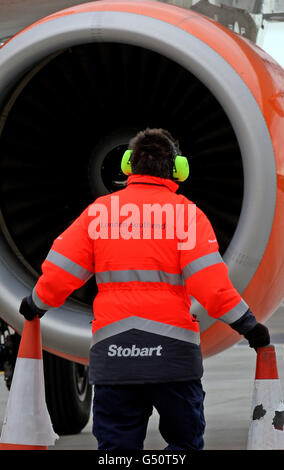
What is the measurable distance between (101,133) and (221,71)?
1083mm

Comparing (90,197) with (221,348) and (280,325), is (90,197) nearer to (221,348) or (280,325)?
(221,348)

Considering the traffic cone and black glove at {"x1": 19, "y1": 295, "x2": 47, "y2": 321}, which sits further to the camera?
black glove at {"x1": 19, "y1": 295, "x2": 47, "y2": 321}

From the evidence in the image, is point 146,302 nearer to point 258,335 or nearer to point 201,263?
point 201,263

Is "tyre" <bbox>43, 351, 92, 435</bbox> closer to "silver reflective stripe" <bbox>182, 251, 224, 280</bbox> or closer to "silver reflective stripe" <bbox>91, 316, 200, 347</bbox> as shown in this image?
"silver reflective stripe" <bbox>91, 316, 200, 347</bbox>

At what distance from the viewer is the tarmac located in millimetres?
5556

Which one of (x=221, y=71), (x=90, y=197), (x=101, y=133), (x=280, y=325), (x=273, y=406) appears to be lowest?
(x=280, y=325)

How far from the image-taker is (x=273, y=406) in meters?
3.39

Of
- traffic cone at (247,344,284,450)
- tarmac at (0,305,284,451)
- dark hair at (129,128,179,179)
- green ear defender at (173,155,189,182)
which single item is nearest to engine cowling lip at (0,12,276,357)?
green ear defender at (173,155,189,182)

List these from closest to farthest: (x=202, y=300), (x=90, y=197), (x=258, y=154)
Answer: (x=202, y=300), (x=258, y=154), (x=90, y=197)

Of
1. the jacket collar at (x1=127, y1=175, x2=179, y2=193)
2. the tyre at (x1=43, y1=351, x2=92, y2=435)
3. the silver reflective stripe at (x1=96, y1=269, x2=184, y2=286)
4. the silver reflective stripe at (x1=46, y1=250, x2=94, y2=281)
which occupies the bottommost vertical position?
the tyre at (x1=43, y1=351, x2=92, y2=435)

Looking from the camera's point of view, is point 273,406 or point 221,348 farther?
point 221,348

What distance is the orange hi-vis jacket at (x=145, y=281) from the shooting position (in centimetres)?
324
